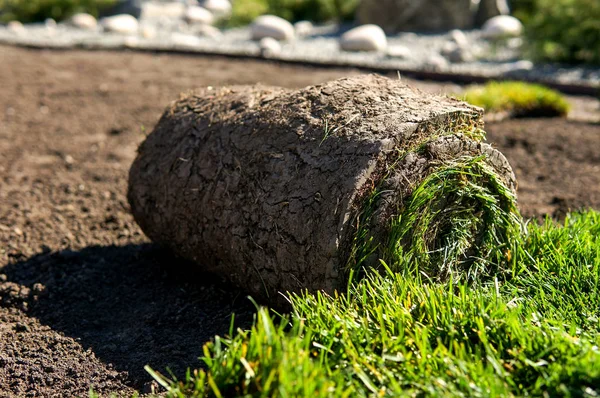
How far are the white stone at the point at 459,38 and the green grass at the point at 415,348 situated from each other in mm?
8861

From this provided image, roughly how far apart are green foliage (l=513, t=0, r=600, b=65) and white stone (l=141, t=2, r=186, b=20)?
8.05 metres

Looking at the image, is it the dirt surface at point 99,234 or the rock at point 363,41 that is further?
the rock at point 363,41

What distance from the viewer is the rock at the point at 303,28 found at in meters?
13.0

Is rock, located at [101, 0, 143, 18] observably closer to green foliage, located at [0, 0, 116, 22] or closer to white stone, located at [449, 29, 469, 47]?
green foliage, located at [0, 0, 116, 22]

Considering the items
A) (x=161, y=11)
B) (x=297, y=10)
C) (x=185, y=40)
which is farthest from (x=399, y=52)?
(x=161, y=11)

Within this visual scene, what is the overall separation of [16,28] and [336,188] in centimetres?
1221

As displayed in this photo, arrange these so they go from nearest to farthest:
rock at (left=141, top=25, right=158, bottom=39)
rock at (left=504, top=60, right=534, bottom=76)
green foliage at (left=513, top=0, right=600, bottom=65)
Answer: rock at (left=504, top=60, right=534, bottom=76) < green foliage at (left=513, top=0, right=600, bottom=65) < rock at (left=141, top=25, right=158, bottom=39)

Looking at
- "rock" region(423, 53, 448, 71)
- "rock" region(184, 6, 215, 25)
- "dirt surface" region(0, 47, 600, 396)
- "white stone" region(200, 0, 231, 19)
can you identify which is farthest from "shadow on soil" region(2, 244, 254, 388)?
"white stone" region(200, 0, 231, 19)

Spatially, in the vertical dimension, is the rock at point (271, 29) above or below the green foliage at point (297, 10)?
below

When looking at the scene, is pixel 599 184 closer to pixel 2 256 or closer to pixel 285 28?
pixel 2 256

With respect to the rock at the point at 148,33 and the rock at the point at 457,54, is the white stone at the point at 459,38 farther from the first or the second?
the rock at the point at 148,33

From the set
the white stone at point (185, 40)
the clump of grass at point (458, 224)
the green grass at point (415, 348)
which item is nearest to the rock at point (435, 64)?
the white stone at point (185, 40)

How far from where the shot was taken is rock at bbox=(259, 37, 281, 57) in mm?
10672

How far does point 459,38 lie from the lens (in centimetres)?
1157
